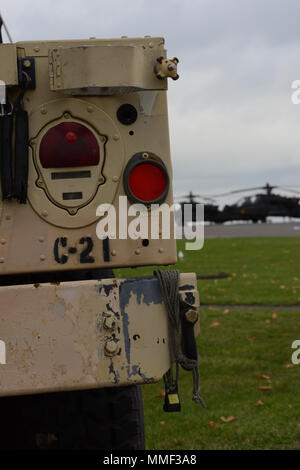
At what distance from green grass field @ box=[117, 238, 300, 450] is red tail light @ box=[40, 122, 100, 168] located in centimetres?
196

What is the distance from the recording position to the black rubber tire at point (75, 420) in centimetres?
312

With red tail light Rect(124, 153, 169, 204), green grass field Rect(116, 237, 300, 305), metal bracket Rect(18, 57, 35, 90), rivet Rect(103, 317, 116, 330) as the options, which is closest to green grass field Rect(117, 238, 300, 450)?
green grass field Rect(116, 237, 300, 305)

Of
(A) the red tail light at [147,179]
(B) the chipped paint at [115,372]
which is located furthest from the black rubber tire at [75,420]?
(A) the red tail light at [147,179]

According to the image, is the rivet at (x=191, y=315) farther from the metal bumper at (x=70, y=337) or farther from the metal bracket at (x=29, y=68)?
the metal bracket at (x=29, y=68)

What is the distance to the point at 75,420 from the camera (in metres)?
3.14

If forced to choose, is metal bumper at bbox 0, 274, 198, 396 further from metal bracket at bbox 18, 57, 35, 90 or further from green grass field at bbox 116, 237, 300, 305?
green grass field at bbox 116, 237, 300, 305

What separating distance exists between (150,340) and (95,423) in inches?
25.9

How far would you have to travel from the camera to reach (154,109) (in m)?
2.77

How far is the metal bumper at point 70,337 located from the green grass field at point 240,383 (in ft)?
5.26

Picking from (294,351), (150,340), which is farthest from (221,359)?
(150,340)

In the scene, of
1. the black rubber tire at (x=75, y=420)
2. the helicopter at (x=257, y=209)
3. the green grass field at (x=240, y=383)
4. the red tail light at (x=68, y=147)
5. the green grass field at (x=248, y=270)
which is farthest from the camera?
the helicopter at (x=257, y=209)

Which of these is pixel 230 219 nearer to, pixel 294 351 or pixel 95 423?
pixel 294 351

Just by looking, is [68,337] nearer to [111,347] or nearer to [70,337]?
[70,337]

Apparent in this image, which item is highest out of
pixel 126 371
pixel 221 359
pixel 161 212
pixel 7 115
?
pixel 7 115
